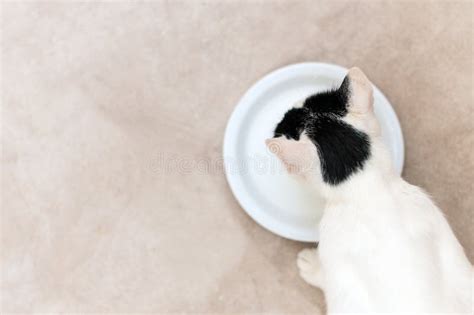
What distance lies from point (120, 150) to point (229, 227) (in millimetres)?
604

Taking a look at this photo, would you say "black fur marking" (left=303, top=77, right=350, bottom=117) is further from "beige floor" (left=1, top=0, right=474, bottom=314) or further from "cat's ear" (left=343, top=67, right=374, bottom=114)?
"beige floor" (left=1, top=0, right=474, bottom=314)

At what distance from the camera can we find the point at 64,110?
199cm

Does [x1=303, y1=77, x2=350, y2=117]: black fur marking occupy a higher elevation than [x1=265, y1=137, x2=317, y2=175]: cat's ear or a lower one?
higher

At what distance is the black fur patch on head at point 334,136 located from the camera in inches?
48.8

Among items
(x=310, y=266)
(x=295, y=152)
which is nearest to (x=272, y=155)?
(x=310, y=266)

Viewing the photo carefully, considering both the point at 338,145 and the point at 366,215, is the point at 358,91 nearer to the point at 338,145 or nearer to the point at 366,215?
the point at 338,145

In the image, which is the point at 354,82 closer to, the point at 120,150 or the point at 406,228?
the point at 406,228

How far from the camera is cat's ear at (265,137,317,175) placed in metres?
1.17

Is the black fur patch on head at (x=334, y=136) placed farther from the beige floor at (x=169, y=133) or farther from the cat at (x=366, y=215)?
the beige floor at (x=169, y=133)

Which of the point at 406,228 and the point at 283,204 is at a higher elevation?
the point at 406,228

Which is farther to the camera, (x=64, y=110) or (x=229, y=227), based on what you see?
(x=64, y=110)

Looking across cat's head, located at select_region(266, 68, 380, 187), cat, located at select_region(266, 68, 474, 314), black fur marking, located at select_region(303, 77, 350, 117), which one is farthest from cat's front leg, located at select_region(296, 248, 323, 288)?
black fur marking, located at select_region(303, 77, 350, 117)

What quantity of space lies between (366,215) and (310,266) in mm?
539

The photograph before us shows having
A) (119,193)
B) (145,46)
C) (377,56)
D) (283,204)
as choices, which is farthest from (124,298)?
(377,56)
